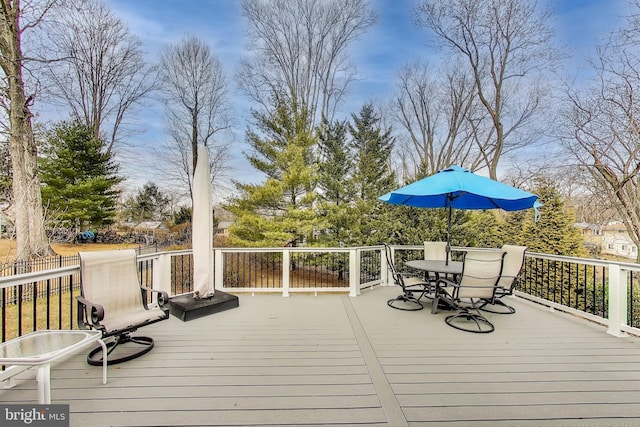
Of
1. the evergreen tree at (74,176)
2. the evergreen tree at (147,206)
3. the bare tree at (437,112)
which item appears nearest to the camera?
the evergreen tree at (74,176)

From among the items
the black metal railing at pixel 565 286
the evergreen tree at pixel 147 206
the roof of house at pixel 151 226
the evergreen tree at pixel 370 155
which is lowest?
the black metal railing at pixel 565 286

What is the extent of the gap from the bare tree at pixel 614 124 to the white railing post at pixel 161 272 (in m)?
11.3

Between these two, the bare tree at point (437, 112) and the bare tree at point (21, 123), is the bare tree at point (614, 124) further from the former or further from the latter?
the bare tree at point (21, 123)

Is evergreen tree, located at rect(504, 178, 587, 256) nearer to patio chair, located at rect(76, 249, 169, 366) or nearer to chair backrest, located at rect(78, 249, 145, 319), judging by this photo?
patio chair, located at rect(76, 249, 169, 366)

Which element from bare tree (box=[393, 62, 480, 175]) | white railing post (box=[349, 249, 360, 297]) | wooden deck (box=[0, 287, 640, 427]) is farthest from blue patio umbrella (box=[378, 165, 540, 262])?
bare tree (box=[393, 62, 480, 175])

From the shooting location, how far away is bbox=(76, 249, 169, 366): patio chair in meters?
2.53

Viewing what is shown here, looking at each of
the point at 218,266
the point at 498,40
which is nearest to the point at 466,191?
the point at 218,266

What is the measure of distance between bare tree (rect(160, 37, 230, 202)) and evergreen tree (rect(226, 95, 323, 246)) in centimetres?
424

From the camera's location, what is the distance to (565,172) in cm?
884

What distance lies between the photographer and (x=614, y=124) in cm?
784

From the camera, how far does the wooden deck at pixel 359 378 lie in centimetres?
185

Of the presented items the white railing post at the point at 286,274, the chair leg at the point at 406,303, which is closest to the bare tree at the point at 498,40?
the chair leg at the point at 406,303

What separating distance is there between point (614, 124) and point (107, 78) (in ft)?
68.8

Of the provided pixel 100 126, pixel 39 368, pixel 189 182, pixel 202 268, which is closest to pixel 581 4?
pixel 202 268
